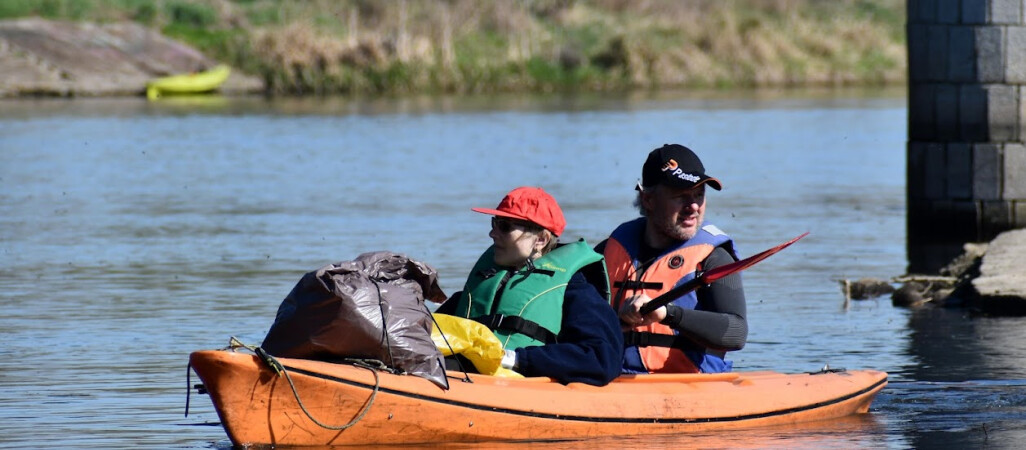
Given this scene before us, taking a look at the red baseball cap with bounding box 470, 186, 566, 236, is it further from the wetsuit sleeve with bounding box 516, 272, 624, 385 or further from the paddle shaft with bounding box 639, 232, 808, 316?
the paddle shaft with bounding box 639, 232, 808, 316

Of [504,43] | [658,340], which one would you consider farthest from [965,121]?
[504,43]

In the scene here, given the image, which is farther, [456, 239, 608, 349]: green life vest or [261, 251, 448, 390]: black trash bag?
[456, 239, 608, 349]: green life vest

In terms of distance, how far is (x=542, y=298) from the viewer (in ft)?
24.6

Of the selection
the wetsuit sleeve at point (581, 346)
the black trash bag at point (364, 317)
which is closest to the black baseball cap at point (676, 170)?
the wetsuit sleeve at point (581, 346)

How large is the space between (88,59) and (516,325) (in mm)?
38363

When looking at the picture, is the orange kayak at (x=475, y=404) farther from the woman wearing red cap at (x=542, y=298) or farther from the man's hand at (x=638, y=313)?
the man's hand at (x=638, y=313)

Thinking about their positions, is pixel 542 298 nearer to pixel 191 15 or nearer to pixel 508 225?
pixel 508 225

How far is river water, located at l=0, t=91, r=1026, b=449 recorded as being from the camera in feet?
30.1

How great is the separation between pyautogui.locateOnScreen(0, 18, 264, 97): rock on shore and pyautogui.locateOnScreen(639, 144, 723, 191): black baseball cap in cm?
3585

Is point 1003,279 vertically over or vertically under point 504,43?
over

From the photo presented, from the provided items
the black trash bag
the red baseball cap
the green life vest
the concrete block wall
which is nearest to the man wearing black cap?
the green life vest

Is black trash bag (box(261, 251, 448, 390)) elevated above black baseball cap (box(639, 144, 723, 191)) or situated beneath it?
situated beneath

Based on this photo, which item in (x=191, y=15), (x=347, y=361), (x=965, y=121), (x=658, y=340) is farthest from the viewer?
(x=191, y=15)

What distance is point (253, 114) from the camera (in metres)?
36.1
